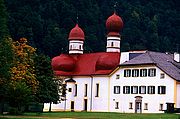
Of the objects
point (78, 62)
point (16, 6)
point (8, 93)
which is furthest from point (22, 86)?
point (16, 6)

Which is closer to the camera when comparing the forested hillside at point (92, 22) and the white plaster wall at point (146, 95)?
the white plaster wall at point (146, 95)

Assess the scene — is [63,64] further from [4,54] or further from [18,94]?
[4,54]

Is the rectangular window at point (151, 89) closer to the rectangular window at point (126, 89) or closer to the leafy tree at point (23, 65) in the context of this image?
the rectangular window at point (126, 89)

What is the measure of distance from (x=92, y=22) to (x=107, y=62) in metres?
59.0

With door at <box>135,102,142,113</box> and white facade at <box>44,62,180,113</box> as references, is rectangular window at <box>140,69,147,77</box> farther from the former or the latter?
door at <box>135,102,142,113</box>

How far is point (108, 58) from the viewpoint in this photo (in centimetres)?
9600

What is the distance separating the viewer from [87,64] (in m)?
102

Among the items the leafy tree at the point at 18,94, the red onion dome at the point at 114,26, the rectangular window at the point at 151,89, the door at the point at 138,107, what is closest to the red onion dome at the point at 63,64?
the red onion dome at the point at 114,26

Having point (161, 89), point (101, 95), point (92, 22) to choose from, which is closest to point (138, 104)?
point (161, 89)

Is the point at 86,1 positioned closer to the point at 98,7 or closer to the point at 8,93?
the point at 98,7

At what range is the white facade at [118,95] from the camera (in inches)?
3346

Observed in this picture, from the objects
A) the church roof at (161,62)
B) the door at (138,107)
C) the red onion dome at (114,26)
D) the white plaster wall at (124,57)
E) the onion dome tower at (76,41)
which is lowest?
the door at (138,107)

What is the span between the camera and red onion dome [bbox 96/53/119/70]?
95.1 meters

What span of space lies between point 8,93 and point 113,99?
34.9 metres
